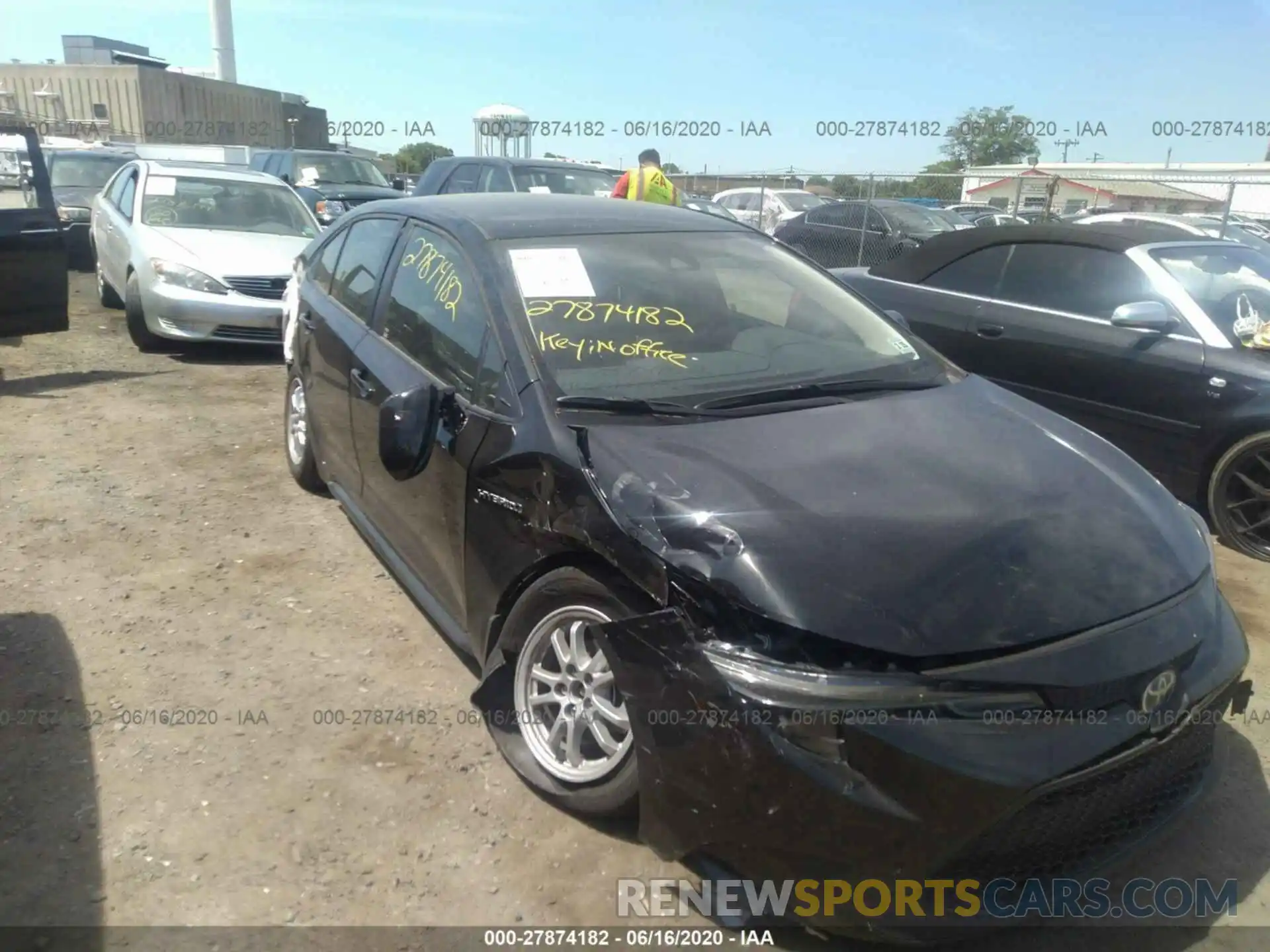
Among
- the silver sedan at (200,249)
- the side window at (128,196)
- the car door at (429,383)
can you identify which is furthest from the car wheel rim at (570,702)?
the side window at (128,196)

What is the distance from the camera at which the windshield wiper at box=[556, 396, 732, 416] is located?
2.69 m

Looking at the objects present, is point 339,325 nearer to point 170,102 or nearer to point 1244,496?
point 1244,496

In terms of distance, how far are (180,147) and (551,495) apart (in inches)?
971

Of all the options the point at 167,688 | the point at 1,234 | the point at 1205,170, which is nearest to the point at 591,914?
the point at 167,688

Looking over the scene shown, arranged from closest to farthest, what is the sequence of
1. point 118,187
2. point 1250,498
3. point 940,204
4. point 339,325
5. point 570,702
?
point 570,702
point 339,325
point 1250,498
point 118,187
point 940,204

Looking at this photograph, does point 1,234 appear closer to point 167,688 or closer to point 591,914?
point 167,688

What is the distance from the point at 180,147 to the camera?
2306cm

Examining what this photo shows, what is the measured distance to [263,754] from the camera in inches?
116

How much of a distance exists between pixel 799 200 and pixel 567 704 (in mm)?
19087

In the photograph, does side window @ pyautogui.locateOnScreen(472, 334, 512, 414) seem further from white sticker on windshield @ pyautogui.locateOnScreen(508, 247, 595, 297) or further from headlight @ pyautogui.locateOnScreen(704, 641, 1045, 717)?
headlight @ pyautogui.locateOnScreen(704, 641, 1045, 717)

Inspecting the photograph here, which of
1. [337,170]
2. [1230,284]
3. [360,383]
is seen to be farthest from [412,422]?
[337,170]

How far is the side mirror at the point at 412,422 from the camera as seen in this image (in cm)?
295

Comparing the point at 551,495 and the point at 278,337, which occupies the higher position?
the point at 551,495

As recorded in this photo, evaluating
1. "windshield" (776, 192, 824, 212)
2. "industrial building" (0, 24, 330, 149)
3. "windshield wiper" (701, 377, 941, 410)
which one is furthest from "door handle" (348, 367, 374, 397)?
"industrial building" (0, 24, 330, 149)
